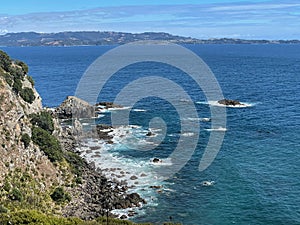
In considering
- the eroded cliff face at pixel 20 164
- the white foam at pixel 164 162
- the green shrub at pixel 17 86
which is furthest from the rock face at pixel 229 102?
the eroded cliff face at pixel 20 164

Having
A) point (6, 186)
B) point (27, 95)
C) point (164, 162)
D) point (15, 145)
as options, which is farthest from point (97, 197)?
point (27, 95)

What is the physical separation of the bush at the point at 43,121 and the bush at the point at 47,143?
2.06 m

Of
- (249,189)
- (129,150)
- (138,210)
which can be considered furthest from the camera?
(129,150)

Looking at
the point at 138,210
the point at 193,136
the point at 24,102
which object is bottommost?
the point at 138,210

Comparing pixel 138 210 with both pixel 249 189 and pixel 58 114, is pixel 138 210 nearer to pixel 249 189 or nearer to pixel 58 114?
pixel 249 189

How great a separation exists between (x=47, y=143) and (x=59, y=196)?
11.3 m

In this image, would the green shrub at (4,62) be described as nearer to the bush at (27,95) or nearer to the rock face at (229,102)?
the bush at (27,95)

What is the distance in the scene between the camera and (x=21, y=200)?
46.8m

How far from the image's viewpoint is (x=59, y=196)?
168 feet

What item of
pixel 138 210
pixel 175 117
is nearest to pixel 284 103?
pixel 175 117

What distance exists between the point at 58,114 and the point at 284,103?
6548cm

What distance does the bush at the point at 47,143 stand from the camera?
5825cm

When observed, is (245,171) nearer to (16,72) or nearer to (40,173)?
(40,173)

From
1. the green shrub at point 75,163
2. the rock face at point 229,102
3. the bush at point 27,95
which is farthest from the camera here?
the rock face at point 229,102
